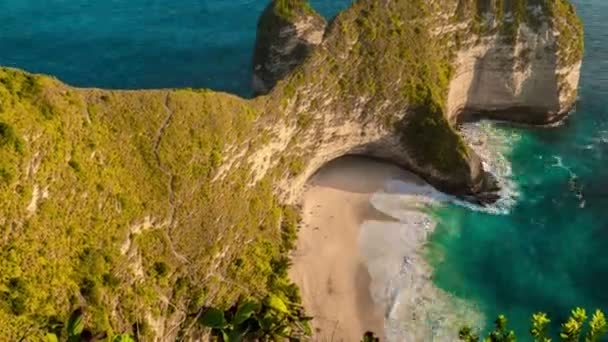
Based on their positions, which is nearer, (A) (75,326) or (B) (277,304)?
(A) (75,326)

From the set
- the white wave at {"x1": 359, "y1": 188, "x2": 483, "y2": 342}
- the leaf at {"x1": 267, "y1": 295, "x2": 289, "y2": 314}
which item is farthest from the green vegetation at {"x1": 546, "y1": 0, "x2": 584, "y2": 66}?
Result: the leaf at {"x1": 267, "y1": 295, "x2": 289, "y2": 314}

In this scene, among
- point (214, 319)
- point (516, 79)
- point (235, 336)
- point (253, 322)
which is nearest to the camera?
point (235, 336)

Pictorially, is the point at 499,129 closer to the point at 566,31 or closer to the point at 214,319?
the point at 566,31

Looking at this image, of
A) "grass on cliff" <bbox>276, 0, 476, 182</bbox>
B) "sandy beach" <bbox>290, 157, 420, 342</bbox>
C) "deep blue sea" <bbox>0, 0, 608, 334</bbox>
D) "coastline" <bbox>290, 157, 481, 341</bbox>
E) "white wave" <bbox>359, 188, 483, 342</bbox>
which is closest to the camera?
"white wave" <bbox>359, 188, 483, 342</bbox>

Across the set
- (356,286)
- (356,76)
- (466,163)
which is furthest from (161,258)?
(466,163)

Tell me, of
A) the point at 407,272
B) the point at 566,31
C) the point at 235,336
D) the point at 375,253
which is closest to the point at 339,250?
the point at 375,253

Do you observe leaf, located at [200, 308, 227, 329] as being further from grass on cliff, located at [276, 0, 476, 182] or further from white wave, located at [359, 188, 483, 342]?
grass on cliff, located at [276, 0, 476, 182]
